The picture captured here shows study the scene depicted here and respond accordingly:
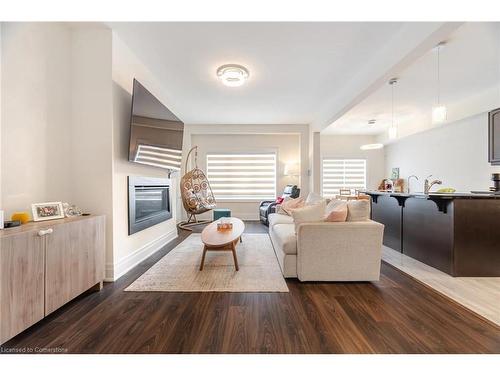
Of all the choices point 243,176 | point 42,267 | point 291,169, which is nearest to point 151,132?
point 42,267

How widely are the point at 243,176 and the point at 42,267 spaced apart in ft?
18.3


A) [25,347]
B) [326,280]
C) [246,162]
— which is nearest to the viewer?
[25,347]

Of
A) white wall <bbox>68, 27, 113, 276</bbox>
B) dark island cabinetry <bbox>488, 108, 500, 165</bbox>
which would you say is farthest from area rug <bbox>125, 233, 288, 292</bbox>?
dark island cabinetry <bbox>488, 108, 500, 165</bbox>

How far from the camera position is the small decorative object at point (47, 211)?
74.9 inches

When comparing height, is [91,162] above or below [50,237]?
above

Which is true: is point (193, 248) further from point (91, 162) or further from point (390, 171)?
point (390, 171)

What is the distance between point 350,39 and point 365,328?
2929 millimetres

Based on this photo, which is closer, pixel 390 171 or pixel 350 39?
pixel 350 39

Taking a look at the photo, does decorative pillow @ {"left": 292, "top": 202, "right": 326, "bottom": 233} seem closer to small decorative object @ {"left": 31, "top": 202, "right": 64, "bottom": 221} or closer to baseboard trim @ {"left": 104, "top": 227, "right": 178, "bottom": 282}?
baseboard trim @ {"left": 104, "top": 227, "right": 178, "bottom": 282}

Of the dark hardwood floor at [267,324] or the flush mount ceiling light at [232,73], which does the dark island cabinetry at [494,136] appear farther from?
the flush mount ceiling light at [232,73]

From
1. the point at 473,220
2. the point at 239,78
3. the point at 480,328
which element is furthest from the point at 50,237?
the point at 473,220
